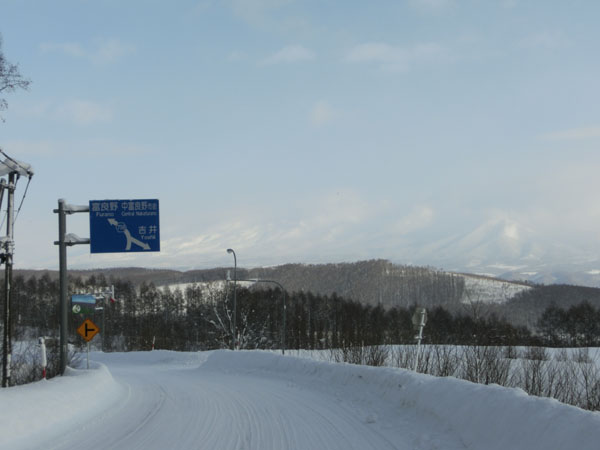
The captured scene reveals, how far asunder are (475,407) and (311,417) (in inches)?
159

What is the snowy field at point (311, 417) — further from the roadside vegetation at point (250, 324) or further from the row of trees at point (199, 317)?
the row of trees at point (199, 317)

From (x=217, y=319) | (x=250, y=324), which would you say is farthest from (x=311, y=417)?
(x=250, y=324)

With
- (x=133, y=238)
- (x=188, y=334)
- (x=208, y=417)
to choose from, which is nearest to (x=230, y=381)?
(x=133, y=238)

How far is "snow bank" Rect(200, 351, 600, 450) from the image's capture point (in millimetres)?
6508

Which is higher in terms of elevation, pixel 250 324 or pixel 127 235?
pixel 127 235

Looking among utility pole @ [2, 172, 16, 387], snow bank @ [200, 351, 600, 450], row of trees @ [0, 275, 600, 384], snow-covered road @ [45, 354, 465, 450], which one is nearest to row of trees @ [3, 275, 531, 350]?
row of trees @ [0, 275, 600, 384]

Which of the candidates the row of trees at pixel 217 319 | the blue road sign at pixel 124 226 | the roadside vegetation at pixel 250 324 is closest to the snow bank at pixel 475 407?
the roadside vegetation at pixel 250 324

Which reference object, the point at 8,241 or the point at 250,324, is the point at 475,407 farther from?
the point at 250,324

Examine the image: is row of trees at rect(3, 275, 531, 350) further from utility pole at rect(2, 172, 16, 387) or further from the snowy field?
the snowy field

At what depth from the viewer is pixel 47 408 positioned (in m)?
10.9

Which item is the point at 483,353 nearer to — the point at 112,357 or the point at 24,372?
the point at 24,372

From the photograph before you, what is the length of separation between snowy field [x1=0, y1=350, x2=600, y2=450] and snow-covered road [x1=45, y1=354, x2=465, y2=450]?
0.07ft

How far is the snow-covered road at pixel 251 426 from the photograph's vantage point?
905cm

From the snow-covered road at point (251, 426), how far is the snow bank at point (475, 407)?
0.35m
